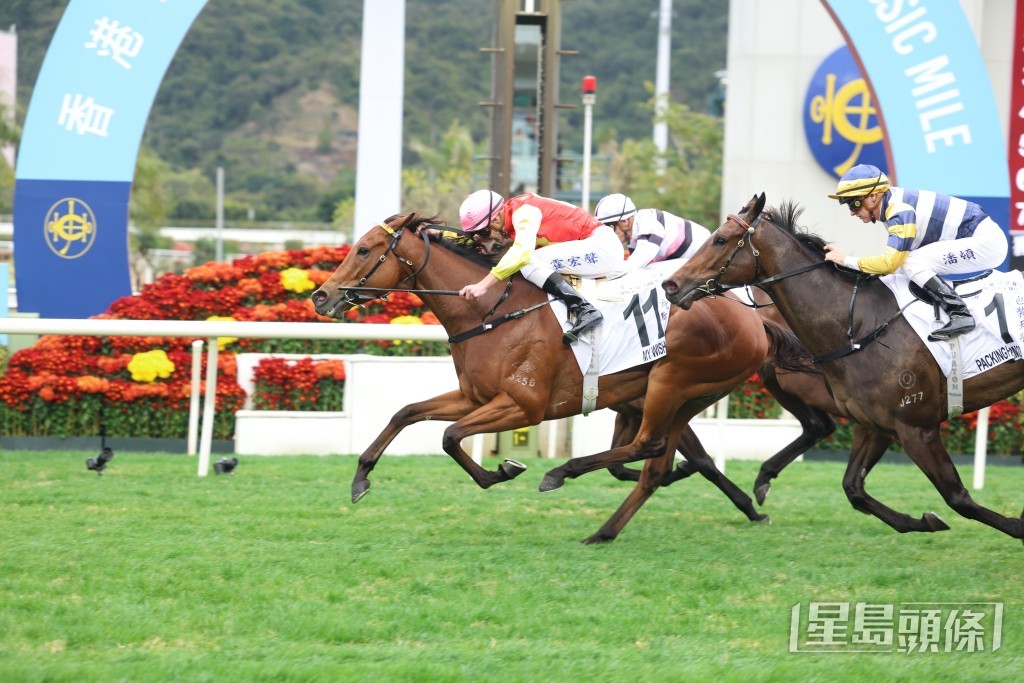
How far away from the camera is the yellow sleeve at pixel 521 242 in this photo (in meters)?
5.78

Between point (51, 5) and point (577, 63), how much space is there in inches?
1015

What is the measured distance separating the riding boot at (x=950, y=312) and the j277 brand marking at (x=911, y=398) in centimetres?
26

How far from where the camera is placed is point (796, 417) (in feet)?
22.8

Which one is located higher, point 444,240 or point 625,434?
point 444,240

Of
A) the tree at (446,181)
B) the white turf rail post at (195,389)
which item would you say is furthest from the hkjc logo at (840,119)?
the tree at (446,181)

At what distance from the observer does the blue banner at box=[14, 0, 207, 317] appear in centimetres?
952

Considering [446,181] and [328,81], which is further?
[328,81]

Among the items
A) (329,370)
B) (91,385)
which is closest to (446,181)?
(329,370)

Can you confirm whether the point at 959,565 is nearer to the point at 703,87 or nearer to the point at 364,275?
the point at 364,275

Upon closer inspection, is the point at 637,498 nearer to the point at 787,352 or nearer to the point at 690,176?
the point at 787,352

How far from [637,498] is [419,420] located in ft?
3.84

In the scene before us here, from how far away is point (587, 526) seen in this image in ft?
21.3

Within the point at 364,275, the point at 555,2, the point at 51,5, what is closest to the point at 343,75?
the point at 51,5

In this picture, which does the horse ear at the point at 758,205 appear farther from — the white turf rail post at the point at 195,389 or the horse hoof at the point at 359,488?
the white turf rail post at the point at 195,389
